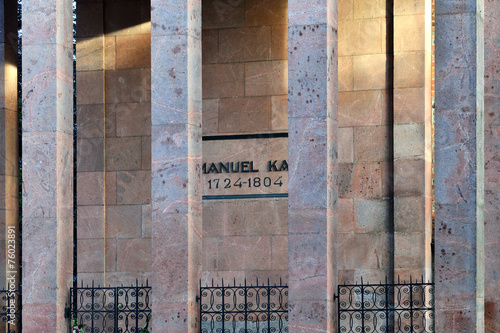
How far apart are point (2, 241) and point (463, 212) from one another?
10.2m

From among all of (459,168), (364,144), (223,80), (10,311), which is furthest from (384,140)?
(10,311)

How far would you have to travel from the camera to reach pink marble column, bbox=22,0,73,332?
1747 cm

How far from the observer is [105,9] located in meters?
22.1

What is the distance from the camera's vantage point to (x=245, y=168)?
69.1ft

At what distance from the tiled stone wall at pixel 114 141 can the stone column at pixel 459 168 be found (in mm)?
7642

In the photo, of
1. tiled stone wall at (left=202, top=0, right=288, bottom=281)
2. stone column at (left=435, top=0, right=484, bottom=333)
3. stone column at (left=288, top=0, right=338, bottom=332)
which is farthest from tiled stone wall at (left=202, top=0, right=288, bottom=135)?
stone column at (left=435, top=0, right=484, bottom=333)

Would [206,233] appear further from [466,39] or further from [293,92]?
[466,39]

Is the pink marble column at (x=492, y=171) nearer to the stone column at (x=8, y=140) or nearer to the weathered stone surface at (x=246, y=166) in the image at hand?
the weathered stone surface at (x=246, y=166)

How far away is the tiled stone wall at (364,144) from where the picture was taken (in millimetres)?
20125

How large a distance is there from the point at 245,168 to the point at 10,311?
6.07m

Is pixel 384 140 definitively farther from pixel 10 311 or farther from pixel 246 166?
pixel 10 311

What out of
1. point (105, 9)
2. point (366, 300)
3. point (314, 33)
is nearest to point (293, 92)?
point (314, 33)

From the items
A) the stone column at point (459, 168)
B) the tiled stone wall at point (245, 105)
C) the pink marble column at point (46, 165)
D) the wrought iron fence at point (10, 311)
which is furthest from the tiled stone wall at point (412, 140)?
the wrought iron fence at point (10, 311)

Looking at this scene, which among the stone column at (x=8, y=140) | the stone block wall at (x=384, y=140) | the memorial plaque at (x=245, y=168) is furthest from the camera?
the memorial plaque at (x=245, y=168)
